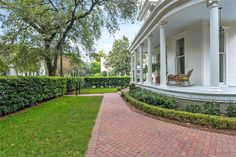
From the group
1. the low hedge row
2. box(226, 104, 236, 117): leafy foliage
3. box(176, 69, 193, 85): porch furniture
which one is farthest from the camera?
box(176, 69, 193, 85): porch furniture

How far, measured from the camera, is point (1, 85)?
352 inches

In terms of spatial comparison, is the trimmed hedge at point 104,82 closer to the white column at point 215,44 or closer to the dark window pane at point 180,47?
the dark window pane at point 180,47

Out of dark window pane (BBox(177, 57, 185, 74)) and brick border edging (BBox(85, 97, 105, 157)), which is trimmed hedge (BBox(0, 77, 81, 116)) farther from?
dark window pane (BBox(177, 57, 185, 74))

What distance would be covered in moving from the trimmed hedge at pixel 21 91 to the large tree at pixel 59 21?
4325mm

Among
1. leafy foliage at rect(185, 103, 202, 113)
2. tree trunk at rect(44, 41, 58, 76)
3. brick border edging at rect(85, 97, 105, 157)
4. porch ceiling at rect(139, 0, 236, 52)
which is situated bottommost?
brick border edging at rect(85, 97, 105, 157)

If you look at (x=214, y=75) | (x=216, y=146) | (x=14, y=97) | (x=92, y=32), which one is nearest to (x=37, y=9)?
(x=92, y=32)

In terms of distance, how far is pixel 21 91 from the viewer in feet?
34.5

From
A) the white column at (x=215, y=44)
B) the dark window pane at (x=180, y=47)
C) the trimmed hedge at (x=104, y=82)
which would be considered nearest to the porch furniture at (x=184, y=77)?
the dark window pane at (x=180, y=47)

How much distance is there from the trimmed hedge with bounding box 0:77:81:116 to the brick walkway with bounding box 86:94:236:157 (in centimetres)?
433

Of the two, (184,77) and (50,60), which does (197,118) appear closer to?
(184,77)

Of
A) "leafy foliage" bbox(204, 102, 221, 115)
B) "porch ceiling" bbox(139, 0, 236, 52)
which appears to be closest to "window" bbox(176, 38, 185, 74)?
"porch ceiling" bbox(139, 0, 236, 52)

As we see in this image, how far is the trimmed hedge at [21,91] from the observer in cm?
912

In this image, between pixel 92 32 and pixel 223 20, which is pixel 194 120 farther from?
pixel 92 32

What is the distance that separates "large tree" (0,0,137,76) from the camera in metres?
16.6
